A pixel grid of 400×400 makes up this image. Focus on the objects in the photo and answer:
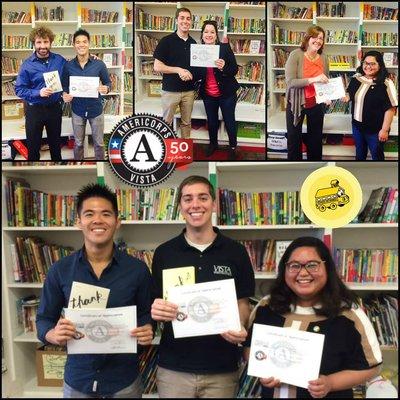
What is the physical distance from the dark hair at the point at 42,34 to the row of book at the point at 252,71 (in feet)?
3.04

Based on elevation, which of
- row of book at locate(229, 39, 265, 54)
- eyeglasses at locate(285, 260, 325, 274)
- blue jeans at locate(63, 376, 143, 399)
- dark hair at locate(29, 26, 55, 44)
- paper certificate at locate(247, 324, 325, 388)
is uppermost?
dark hair at locate(29, 26, 55, 44)

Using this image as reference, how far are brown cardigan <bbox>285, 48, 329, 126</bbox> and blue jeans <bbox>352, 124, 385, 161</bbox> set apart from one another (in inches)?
13.4

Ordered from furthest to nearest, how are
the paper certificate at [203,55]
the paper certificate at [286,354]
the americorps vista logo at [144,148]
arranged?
the americorps vista logo at [144,148]
the paper certificate at [203,55]
the paper certificate at [286,354]

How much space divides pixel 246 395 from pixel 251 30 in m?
2.05

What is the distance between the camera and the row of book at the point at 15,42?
2084mm

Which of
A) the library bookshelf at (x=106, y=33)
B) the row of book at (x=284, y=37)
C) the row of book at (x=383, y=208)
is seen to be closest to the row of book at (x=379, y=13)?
the row of book at (x=284, y=37)

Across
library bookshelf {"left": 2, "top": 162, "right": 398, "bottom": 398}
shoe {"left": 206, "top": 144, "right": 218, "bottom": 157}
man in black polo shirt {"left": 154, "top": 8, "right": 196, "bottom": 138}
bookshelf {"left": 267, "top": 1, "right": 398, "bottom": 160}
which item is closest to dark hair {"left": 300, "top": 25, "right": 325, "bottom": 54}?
bookshelf {"left": 267, "top": 1, "right": 398, "bottom": 160}

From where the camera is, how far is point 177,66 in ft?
6.75

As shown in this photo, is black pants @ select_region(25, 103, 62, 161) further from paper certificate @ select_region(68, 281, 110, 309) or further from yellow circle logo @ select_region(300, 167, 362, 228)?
yellow circle logo @ select_region(300, 167, 362, 228)

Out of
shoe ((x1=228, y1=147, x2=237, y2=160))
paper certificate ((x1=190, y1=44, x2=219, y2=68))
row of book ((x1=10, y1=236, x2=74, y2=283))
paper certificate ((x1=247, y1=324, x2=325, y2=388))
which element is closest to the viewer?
paper certificate ((x1=247, y1=324, x2=325, y2=388))

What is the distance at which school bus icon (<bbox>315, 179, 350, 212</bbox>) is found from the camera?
1912 millimetres

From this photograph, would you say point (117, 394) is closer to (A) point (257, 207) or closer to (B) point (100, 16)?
(A) point (257, 207)

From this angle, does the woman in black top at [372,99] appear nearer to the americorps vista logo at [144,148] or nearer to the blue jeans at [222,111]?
the blue jeans at [222,111]

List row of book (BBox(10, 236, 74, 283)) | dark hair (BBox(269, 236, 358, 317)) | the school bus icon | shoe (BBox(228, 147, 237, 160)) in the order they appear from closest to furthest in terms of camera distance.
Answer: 1. dark hair (BBox(269, 236, 358, 317))
2. the school bus icon
3. shoe (BBox(228, 147, 237, 160))
4. row of book (BBox(10, 236, 74, 283))
